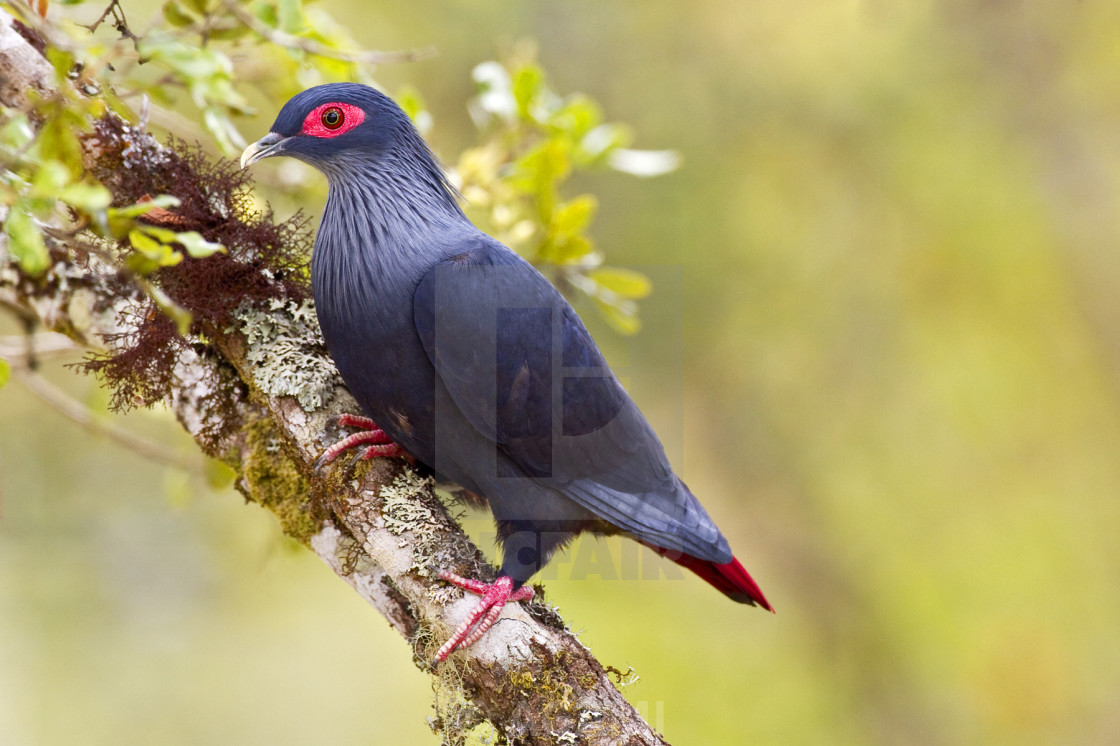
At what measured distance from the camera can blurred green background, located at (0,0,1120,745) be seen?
21.7 feet

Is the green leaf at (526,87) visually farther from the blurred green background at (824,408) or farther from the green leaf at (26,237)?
the blurred green background at (824,408)

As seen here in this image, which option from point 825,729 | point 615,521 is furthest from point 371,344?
point 825,729

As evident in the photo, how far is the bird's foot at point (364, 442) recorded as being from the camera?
245 cm

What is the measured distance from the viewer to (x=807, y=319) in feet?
23.5

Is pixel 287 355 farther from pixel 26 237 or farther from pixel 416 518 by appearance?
pixel 26 237

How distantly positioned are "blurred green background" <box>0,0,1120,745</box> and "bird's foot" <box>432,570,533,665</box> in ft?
14.3

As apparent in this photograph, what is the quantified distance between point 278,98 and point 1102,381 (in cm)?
643

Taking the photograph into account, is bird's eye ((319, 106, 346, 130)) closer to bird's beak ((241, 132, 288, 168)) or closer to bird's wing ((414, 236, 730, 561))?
bird's beak ((241, 132, 288, 168))

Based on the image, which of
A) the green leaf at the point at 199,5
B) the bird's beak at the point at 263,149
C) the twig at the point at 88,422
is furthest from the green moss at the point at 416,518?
the green leaf at the point at 199,5

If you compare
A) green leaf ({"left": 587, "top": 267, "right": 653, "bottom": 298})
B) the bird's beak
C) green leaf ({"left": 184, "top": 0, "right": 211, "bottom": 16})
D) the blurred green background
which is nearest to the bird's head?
the bird's beak

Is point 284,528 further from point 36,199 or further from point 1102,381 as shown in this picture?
point 1102,381

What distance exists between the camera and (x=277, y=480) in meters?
2.59

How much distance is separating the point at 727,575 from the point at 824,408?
4487mm

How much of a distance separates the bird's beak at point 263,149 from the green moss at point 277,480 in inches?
29.4
